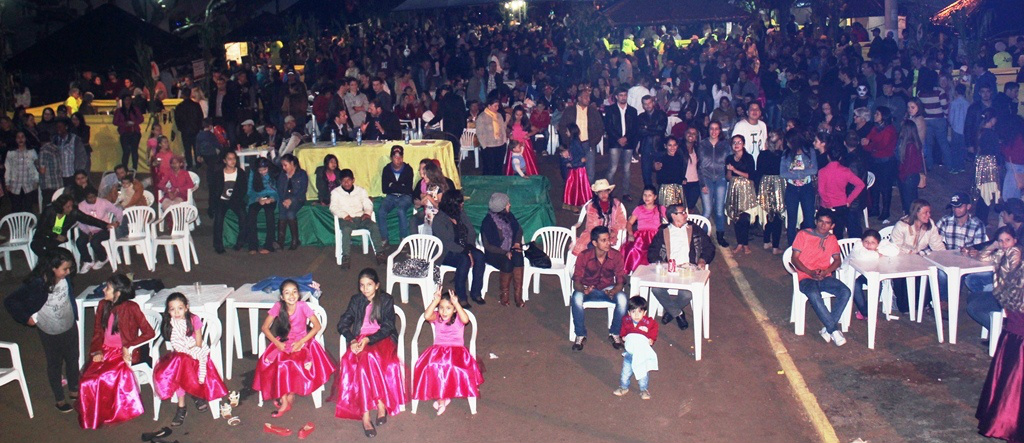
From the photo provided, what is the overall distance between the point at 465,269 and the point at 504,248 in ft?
1.49

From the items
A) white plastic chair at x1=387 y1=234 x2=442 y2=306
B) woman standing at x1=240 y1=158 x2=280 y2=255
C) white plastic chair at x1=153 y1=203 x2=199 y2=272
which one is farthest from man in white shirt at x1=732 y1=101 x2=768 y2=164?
white plastic chair at x1=153 y1=203 x2=199 y2=272

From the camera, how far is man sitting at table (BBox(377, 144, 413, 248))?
12559 mm

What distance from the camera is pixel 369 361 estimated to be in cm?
787

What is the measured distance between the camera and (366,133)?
50.0ft

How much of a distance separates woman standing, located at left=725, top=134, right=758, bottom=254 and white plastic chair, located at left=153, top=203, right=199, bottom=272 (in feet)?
21.2

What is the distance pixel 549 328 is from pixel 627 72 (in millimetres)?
14496

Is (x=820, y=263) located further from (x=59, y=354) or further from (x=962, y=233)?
(x=59, y=354)

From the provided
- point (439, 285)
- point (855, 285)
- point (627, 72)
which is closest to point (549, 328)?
point (439, 285)

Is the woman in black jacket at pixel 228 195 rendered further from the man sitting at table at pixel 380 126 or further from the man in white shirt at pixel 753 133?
the man in white shirt at pixel 753 133

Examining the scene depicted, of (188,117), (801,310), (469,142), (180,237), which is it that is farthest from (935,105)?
(188,117)

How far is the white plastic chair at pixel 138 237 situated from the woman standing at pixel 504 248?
→ 418 centimetres

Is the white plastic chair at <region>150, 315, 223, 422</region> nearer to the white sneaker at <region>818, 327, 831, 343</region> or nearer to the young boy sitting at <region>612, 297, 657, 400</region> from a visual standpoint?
the young boy sitting at <region>612, 297, 657, 400</region>

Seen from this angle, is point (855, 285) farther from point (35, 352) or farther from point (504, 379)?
point (35, 352)

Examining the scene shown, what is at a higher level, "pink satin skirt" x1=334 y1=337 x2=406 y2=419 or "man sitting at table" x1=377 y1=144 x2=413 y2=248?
"man sitting at table" x1=377 y1=144 x2=413 y2=248
